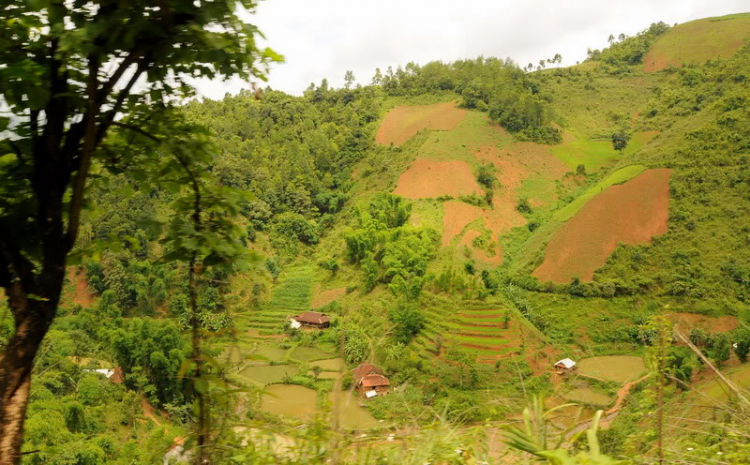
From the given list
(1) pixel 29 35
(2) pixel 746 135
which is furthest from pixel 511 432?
(2) pixel 746 135

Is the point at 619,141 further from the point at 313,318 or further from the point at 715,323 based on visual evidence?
the point at 313,318

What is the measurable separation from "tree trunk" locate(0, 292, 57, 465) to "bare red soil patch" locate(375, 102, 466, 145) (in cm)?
3913

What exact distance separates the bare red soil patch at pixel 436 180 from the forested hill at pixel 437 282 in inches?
9.1

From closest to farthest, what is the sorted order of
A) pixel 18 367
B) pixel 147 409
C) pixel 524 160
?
pixel 18 367 < pixel 147 409 < pixel 524 160

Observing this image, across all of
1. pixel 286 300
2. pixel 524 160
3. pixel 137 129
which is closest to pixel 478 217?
pixel 524 160

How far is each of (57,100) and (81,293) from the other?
28.4m

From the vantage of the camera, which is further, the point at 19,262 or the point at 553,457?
the point at 19,262

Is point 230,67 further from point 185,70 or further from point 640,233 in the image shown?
point 640,233

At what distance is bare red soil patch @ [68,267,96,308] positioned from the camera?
24562 millimetres

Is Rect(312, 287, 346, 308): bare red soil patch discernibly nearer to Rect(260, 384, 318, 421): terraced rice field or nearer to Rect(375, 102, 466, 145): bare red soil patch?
Rect(375, 102, 466, 145): bare red soil patch

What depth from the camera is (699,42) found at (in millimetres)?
48406

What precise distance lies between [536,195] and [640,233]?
1046cm

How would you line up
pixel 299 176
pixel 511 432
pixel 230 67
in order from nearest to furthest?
pixel 511 432 → pixel 230 67 → pixel 299 176

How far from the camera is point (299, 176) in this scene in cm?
3659
